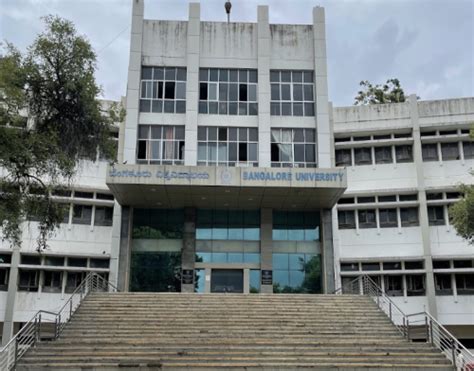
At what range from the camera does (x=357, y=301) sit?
60.1 feet

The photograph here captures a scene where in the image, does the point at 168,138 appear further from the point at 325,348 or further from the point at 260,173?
the point at 325,348

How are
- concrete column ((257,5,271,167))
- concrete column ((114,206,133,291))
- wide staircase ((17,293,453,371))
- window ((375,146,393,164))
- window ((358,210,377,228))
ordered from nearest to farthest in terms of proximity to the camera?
wide staircase ((17,293,453,371))
concrete column ((114,206,133,291))
concrete column ((257,5,271,167))
window ((358,210,377,228))
window ((375,146,393,164))

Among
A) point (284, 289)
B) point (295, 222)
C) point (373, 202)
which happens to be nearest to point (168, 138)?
point (295, 222)

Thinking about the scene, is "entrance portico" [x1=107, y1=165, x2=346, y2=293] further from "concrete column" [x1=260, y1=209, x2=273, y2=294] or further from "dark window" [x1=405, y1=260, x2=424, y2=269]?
"dark window" [x1=405, y1=260, x2=424, y2=269]

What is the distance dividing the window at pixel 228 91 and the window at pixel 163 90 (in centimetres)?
94

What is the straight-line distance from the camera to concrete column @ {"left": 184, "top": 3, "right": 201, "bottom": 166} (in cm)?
2339

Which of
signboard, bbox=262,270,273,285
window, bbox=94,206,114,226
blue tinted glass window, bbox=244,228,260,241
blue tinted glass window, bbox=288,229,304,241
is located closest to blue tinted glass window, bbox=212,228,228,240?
blue tinted glass window, bbox=244,228,260,241

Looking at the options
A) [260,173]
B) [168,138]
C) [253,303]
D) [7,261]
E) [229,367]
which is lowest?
[229,367]

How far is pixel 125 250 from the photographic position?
74.4 ft

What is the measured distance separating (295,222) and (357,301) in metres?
6.44

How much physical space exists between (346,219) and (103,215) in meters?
11.6

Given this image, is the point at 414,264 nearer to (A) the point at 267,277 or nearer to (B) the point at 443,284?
(B) the point at 443,284

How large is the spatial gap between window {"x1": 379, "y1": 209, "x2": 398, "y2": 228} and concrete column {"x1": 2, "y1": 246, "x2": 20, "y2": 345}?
16663mm

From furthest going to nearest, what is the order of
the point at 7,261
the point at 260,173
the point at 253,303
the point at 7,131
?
1. the point at 7,261
2. the point at 260,173
3. the point at 253,303
4. the point at 7,131
